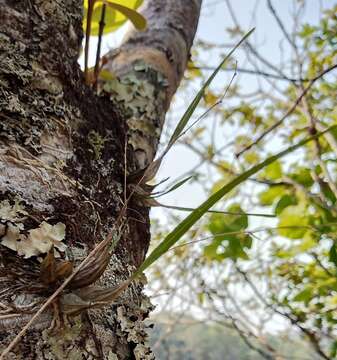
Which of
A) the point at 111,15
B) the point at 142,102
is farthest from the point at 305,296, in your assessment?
the point at 111,15

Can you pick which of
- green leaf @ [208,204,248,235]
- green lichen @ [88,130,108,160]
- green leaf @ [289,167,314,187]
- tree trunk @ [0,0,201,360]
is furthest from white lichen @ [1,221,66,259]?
green leaf @ [289,167,314,187]

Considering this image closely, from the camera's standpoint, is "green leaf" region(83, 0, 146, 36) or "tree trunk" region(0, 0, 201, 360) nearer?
"tree trunk" region(0, 0, 201, 360)

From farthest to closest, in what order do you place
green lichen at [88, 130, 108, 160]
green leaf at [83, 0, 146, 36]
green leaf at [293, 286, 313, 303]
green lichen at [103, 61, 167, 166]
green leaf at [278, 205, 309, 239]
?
1. green leaf at [293, 286, 313, 303]
2. green leaf at [278, 205, 309, 239]
3. green leaf at [83, 0, 146, 36]
4. green lichen at [103, 61, 167, 166]
5. green lichen at [88, 130, 108, 160]

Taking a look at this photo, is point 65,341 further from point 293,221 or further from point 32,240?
point 293,221

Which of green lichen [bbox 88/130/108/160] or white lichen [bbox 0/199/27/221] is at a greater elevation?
green lichen [bbox 88/130/108/160]

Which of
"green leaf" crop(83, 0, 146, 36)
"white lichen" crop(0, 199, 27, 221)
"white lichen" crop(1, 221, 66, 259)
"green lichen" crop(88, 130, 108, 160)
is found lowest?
"white lichen" crop(1, 221, 66, 259)

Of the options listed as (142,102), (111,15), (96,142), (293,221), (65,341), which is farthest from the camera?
(293,221)

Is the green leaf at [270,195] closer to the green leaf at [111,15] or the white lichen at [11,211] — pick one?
Answer: the green leaf at [111,15]

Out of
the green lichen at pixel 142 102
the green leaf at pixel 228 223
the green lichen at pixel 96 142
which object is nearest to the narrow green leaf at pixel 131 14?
the green lichen at pixel 142 102

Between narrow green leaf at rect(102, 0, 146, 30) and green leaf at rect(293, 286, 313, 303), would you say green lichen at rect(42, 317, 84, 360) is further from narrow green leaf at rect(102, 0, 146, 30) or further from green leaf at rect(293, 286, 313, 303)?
green leaf at rect(293, 286, 313, 303)

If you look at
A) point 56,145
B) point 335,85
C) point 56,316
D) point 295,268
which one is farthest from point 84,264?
point 335,85

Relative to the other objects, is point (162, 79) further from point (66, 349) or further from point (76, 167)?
point (66, 349)
